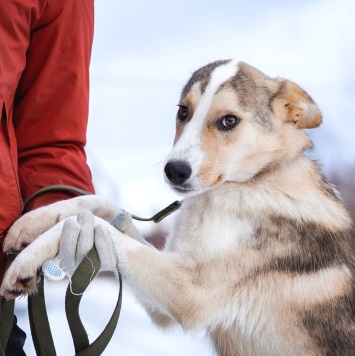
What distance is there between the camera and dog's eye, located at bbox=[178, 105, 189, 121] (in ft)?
6.72

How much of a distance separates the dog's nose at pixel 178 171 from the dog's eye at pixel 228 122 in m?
0.21

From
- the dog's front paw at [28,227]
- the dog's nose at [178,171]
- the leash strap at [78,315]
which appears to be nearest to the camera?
the leash strap at [78,315]

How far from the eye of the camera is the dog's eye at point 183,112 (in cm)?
205

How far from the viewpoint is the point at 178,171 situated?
6.12 feet

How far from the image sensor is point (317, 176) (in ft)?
6.79

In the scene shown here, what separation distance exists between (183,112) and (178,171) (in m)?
0.29

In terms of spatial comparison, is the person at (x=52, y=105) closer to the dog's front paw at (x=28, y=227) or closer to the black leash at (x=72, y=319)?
the dog's front paw at (x=28, y=227)

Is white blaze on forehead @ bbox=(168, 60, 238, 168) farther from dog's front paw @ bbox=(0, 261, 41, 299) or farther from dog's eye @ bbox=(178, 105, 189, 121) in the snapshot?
dog's front paw @ bbox=(0, 261, 41, 299)

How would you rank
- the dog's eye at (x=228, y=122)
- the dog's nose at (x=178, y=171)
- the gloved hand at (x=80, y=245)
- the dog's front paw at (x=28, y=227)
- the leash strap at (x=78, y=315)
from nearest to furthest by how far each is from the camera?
the leash strap at (x=78, y=315), the gloved hand at (x=80, y=245), the dog's front paw at (x=28, y=227), the dog's nose at (x=178, y=171), the dog's eye at (x=228, y=122)

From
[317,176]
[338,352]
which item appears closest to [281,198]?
[317,176]

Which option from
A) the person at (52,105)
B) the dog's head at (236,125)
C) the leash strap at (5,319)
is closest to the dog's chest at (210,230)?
the dog's head at (236,125)

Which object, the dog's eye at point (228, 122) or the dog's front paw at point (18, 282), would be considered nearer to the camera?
the dog's front paw at point (18, 282)

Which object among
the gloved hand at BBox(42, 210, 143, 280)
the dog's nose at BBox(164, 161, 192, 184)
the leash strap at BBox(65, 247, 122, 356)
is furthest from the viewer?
the dog's nose at BBox(164, 161, 192, 184)

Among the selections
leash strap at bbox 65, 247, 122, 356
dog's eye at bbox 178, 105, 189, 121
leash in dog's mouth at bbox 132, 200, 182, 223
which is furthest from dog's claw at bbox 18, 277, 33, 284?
dog's eye at bbox 178, 105, 189, 121
